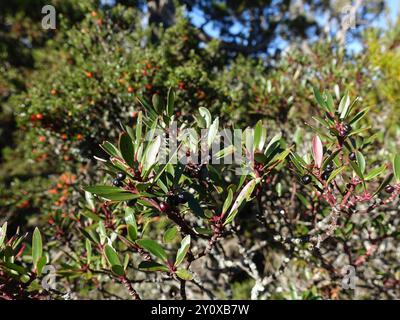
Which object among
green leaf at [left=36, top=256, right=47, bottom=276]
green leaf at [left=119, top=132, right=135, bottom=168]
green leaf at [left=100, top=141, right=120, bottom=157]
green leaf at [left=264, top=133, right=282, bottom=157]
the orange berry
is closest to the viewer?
green leaf at [left=119, top=132, right=135, bottom=168]

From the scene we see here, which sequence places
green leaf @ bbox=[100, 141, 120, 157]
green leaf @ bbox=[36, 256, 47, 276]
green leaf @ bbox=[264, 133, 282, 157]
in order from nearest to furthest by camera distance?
green leaf @ bbox=[100, 141, 120, 157] < green leaf @ bbox=[36, 256, 47, 276] < green leaf @ bbox=[264, 133, 282, 157]

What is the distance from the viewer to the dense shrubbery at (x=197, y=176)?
158 cm

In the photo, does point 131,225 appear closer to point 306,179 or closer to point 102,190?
point 102,190

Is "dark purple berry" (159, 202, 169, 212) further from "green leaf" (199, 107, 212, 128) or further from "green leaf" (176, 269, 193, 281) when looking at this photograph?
"green leaf" (199, 107, 212, 128)

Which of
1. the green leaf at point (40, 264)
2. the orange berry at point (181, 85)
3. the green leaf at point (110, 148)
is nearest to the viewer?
the green leaf at point (110, 148)

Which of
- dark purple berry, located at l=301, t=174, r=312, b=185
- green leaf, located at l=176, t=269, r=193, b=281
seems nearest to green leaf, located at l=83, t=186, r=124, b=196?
green leaf, located at l=176, t=269, r=193, b=281

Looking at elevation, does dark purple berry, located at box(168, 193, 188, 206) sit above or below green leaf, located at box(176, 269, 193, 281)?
above

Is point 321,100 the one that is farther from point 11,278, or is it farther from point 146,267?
point 11,278

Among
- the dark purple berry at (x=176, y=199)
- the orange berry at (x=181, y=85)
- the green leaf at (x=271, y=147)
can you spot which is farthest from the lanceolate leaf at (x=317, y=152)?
the orange berry at (x=181, y=85)

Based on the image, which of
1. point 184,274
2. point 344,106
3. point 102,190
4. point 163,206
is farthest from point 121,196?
point 344,106

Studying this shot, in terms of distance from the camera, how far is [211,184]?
6.09ft

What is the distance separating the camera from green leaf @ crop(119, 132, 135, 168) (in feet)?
4.26

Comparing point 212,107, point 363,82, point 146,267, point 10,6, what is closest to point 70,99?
point 212,107

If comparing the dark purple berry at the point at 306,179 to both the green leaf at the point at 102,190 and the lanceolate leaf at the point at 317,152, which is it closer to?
the lanceolate leaf at the point at 317,152
